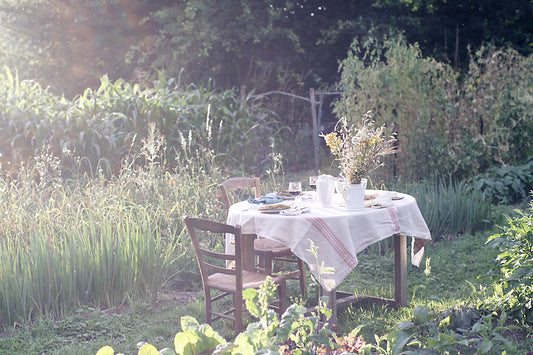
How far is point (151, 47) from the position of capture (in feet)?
51.8

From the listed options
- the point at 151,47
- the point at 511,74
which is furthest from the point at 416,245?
the point at 151,47

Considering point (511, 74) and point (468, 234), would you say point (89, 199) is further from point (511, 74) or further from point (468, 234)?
point (511, 74)

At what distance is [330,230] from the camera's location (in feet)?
11.0

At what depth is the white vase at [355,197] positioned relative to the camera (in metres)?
3.54

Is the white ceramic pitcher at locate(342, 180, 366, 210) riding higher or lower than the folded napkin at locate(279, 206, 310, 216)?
higher

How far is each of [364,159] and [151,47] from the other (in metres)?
13.4

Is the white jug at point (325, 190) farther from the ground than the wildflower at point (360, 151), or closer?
closer

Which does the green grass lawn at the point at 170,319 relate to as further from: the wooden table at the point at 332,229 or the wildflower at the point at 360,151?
the wildflower at the point at 360,151

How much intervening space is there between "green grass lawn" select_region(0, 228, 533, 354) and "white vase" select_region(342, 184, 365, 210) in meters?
0.63

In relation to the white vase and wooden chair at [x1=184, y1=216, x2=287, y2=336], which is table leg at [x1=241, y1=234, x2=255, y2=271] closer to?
wooden chair at [x1=184, y1=216, x2=287, y2=336]

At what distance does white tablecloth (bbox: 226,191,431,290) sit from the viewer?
3.34 meters

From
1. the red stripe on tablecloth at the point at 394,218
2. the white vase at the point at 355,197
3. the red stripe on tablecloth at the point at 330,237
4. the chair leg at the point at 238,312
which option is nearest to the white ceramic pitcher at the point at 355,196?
the white vase at the point at 355,197

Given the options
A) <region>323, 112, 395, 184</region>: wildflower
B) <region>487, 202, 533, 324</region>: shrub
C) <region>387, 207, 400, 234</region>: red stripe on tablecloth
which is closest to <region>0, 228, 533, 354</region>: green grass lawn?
<region>487, 202, 533, 324</region>: shrub

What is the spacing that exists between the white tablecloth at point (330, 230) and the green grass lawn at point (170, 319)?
0.69 ft
